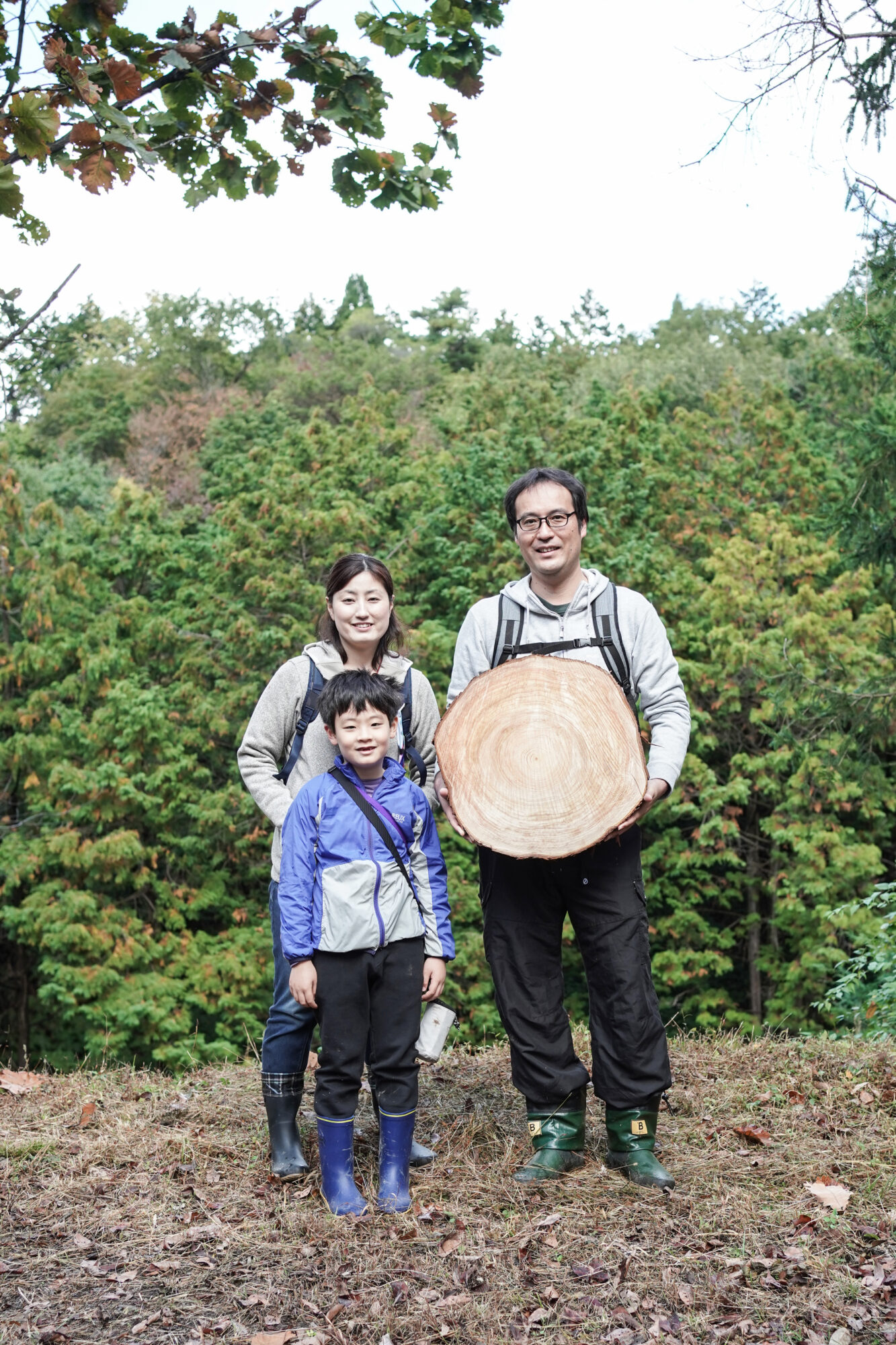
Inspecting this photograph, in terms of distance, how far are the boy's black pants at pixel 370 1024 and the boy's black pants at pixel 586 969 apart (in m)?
0.33

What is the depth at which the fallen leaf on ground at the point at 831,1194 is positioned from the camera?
3.27 meters

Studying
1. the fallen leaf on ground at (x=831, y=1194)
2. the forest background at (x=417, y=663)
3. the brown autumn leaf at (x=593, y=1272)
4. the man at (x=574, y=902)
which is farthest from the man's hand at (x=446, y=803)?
the forest background at (x=417, y=663)

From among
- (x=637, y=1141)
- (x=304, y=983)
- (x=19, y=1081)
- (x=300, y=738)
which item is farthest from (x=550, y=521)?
(x=19, y=1081)

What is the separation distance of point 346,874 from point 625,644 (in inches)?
44.0

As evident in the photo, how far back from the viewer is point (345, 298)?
47.6 m

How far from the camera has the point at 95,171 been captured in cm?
287

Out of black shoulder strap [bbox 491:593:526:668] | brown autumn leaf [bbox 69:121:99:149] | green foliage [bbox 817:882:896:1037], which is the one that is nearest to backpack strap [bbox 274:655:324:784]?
black shoulder strap [bbox 491:593:526:668]

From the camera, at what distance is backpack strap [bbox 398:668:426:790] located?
369 cm

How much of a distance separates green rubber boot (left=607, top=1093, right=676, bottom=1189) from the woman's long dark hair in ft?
5.19

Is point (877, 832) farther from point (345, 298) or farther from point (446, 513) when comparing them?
point (345, 298)

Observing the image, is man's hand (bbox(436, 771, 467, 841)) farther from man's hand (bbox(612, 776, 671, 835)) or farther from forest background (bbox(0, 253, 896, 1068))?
forest background (bbox(0, 253, 896, 1068))

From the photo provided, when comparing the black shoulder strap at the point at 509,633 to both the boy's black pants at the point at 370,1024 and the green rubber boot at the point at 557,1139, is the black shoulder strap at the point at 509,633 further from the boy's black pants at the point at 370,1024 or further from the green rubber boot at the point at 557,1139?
the green rubber boot at the point at 557,1139

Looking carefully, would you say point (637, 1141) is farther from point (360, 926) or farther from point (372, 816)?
point (372, 816)

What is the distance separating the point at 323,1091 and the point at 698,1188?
1.15 meters
